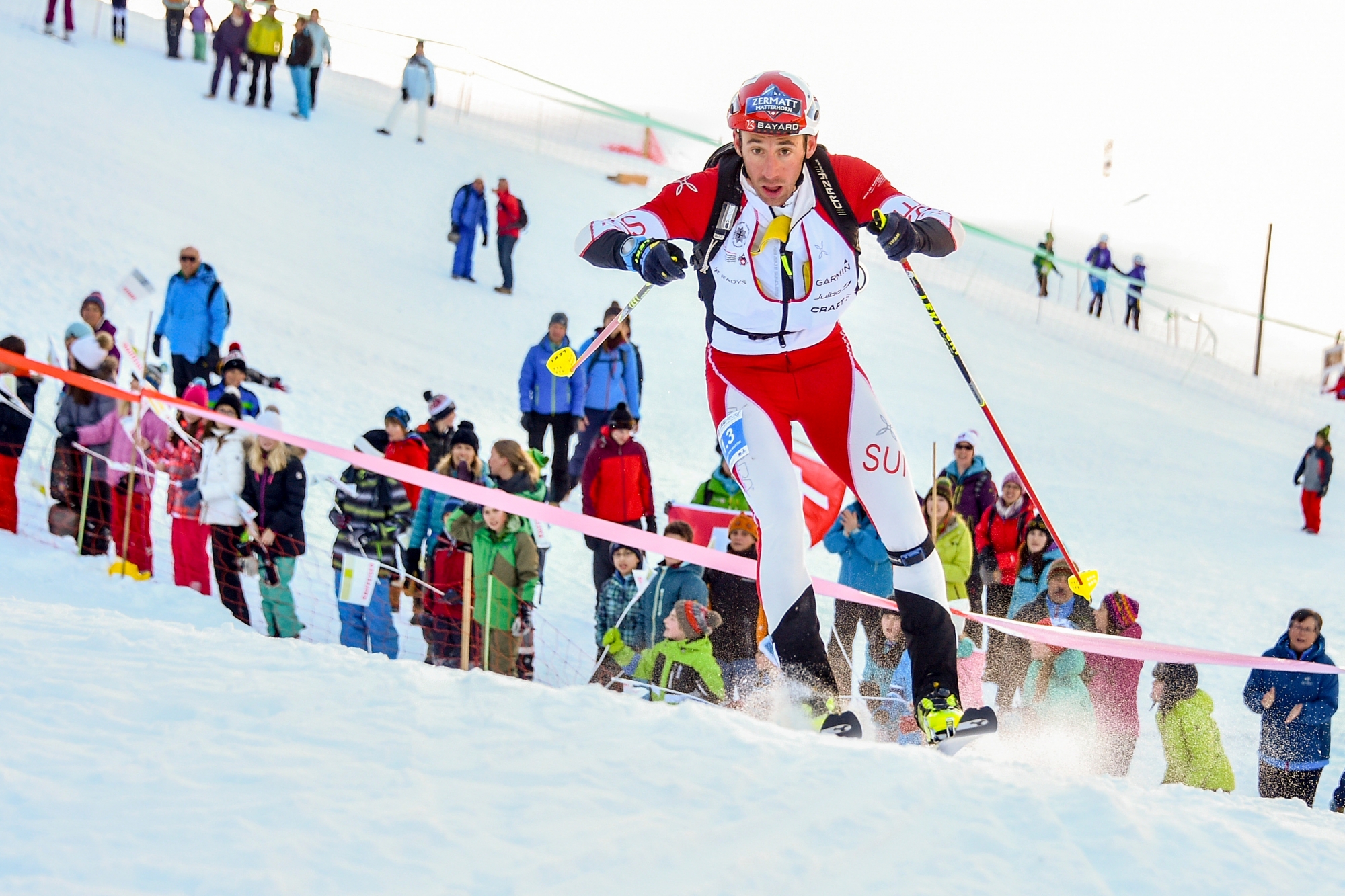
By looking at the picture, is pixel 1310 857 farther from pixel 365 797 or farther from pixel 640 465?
pixel 640 465

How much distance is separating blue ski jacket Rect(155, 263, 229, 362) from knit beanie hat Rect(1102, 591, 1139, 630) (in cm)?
669

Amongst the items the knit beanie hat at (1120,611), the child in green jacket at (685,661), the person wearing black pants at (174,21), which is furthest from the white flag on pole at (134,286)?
the person wearing black pants at (174,21)

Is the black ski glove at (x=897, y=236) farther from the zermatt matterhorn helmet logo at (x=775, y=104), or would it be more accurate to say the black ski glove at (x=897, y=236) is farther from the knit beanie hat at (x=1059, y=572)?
the knit beanie hat at (x=1059, y=572)

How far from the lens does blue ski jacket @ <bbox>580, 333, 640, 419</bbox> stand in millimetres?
8711

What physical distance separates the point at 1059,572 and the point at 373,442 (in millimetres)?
3817

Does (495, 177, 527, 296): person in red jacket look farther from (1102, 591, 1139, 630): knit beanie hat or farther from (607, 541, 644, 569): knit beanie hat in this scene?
(1102, 591, 1139, 630): knit beanie hat

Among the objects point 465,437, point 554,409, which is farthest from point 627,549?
point 554,409

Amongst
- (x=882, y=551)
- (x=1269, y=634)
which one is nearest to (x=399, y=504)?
(x=882, y=551)

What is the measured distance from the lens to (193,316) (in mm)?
8938

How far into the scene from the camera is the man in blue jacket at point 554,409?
884 centimetres

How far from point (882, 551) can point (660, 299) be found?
10638mm

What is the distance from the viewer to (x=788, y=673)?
13.0 ft

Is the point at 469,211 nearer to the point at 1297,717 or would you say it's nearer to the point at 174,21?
the point at 174,21

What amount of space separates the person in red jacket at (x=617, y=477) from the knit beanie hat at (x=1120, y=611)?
2.74m
